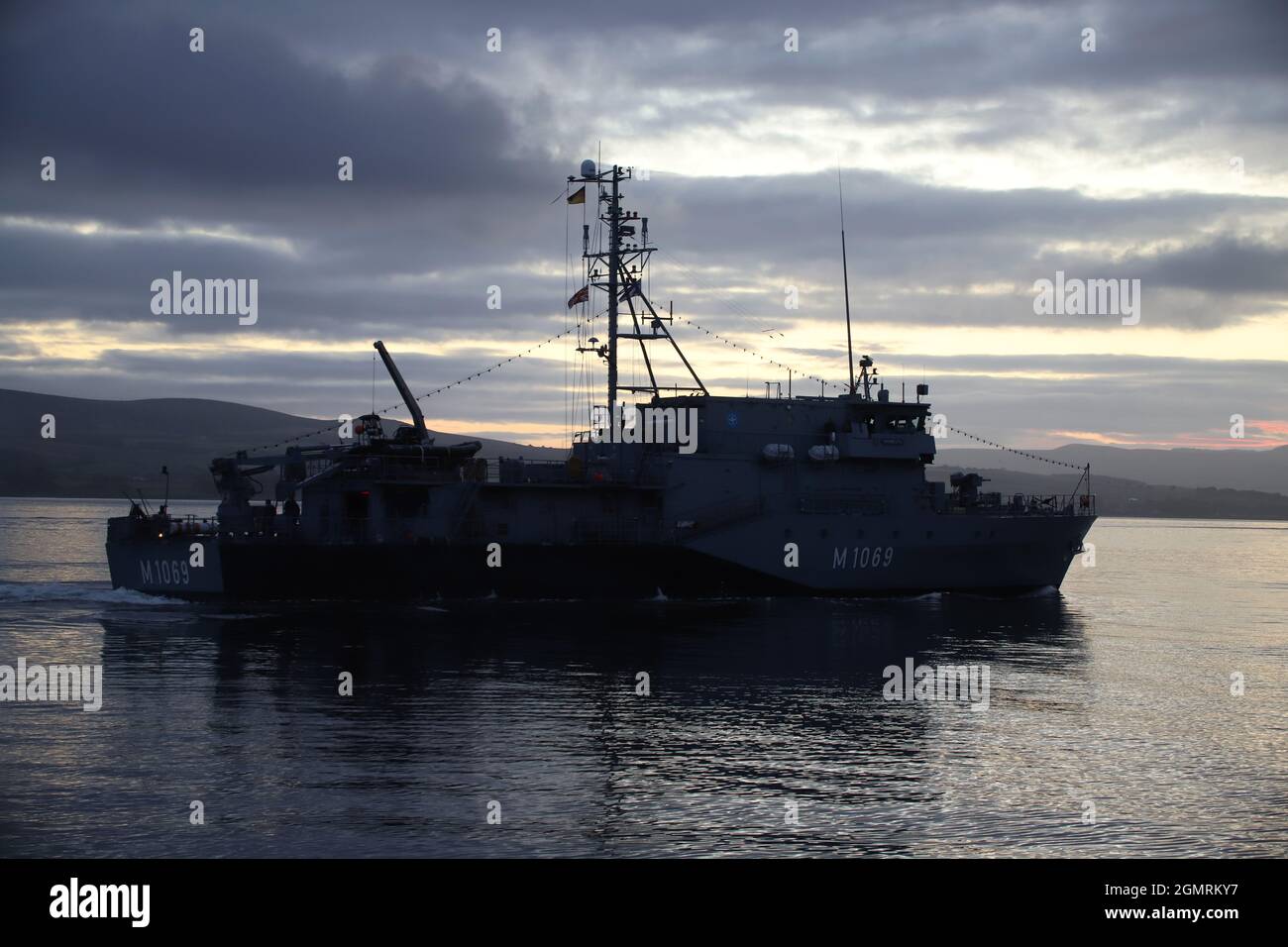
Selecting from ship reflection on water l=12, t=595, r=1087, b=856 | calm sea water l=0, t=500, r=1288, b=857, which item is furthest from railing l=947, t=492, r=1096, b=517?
ship reflection on water l=12, t=595, r=1087, b=856

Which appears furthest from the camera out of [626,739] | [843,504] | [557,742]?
[843,504]

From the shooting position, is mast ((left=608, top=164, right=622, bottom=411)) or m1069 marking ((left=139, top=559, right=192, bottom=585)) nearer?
m1069 marking ((left=139, top=559, right=192, bottom=585))

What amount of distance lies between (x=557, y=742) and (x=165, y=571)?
2236 cm

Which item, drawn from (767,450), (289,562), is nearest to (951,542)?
(767,450)

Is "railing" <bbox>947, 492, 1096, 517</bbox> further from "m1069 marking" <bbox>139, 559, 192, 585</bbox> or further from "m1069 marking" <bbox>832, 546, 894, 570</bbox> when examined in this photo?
"m1069 marking" <bbox>139, 559, 192, 585</bbox>

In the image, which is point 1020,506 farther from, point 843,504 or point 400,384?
point 400,384

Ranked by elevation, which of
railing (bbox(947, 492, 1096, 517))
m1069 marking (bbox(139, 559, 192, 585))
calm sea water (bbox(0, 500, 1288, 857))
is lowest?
calm sea water (bbox(0, 500, 1288, 857))

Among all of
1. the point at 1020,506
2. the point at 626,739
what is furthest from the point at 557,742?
the point at 1020,506

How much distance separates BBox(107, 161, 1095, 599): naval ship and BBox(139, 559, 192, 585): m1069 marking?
0.06 meters

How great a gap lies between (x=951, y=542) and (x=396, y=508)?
18113 mm

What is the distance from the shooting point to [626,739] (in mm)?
17531

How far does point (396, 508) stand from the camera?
35312mm

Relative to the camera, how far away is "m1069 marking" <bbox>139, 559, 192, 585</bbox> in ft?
115

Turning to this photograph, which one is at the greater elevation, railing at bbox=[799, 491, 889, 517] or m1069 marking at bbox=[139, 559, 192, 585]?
railing at bbox=[799, 491, 889, 517]
